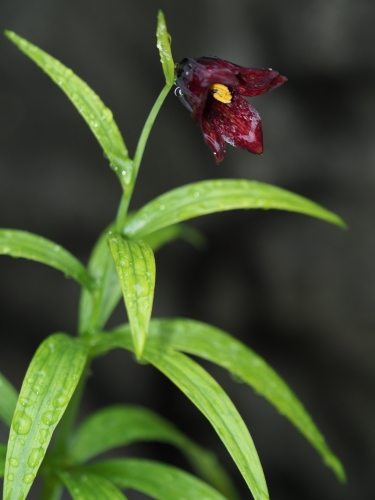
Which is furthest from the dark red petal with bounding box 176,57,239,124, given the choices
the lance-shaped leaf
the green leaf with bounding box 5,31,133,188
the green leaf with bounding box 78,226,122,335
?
the lance-shaped leaf

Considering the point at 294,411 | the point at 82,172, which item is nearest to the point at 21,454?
the point at 294,411

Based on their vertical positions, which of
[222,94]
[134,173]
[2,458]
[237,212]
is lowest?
[2,458]

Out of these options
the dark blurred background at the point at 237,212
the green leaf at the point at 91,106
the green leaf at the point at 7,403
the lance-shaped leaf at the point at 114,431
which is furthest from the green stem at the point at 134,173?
the dark blurred background at the point at 237,212

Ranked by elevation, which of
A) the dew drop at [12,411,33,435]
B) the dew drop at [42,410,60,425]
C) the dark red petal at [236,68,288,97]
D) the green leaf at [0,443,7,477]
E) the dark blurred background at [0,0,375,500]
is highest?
the dark blurred background at [0,0,375,500]

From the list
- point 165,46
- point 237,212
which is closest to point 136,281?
point 165,46

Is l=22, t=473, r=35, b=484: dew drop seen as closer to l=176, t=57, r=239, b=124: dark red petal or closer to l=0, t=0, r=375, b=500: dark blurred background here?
l=176, t=57, r=239, b=124: dark red petal

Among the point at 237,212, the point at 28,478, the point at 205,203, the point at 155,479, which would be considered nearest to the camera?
the point at 28,478

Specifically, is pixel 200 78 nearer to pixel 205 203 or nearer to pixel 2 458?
pixel 205 203
